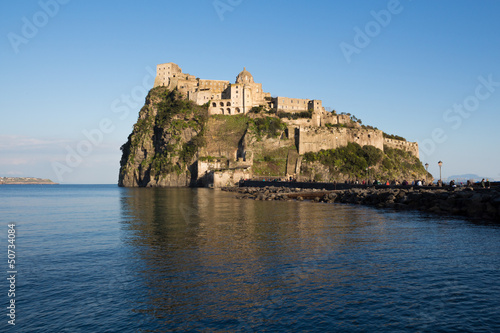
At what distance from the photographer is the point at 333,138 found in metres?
88.3

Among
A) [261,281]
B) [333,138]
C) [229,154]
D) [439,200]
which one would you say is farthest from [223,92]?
[261,281]

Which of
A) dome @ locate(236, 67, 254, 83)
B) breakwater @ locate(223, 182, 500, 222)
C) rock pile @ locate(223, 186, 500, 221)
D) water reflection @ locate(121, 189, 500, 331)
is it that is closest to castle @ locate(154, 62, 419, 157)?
dome @ locate(236, 67, 254, 83)

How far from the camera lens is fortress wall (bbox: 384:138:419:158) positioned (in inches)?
3974

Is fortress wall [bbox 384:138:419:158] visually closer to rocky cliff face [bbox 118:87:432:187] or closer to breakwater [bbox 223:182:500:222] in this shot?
rocky cliff face [bbox 118:87:432:187]

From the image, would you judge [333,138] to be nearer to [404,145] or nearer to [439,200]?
[404,145]

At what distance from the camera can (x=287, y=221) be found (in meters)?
24.1

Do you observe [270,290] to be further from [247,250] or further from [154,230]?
[154,230]

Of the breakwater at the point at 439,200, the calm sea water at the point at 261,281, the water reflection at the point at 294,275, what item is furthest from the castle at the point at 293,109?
the calm sea water at the point at 261,281

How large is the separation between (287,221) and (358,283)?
44.6 ft

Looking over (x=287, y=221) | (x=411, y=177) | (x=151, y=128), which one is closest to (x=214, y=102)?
(x=151, y=128)

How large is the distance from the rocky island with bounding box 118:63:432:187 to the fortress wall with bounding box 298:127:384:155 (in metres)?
0.25

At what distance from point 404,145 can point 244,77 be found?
51437mm

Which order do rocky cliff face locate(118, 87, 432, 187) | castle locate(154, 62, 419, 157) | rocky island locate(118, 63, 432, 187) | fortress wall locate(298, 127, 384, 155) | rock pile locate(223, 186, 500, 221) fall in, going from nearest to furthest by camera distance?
rock pile locate(223, 186, 500, 221) < rocky cliff face locate(118, 87, 432, 187) < rocky island locate(118, 63, 432, 187) < fortress wall locate(298, 127, 384, 155) < castle locate(154, 62, 419, 157)

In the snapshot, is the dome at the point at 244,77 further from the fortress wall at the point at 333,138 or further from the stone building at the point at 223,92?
the fortress wall at the point at 333,138
